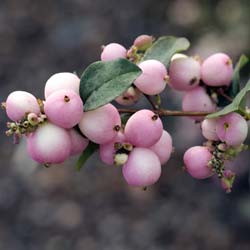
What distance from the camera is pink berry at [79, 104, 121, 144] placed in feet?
3.34

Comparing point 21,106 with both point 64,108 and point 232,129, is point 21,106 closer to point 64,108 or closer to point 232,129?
point 64,108

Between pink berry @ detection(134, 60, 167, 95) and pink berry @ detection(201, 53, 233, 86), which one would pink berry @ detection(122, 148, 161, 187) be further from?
pink berry @ detection(201, 53, 233, 86)

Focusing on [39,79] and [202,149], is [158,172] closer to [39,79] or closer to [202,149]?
[202,149]


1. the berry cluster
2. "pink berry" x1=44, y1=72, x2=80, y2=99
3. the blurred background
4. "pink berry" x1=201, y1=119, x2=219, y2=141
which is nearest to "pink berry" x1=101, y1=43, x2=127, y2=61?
the berry cluster

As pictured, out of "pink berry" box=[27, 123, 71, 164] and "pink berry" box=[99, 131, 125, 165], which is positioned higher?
"pink berry" box=[27, 123, 71, 164]

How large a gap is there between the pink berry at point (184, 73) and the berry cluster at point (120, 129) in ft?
0.26

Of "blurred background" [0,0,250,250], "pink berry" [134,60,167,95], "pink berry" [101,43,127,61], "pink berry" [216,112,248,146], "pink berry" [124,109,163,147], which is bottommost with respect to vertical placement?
"blurred background" [0,0,250,250]

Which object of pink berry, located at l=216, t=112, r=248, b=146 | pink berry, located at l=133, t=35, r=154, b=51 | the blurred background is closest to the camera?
pink berry, located at l=216, t=112, r=248, b=146

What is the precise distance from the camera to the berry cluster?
1.00m

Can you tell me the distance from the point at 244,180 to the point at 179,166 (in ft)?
1.29

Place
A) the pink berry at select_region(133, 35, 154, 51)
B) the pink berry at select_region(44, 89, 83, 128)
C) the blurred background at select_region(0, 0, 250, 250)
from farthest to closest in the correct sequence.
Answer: the blurred background at select_region(0, 0, 250, 250) < the pink berry at select_region(133, 35, 154, 51) < the pink berry at select_region(44, 89, 83, 128)

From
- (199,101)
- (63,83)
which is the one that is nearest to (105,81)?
(63,83)

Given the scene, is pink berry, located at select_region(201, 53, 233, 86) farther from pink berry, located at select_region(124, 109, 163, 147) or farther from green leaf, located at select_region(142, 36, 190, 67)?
pink berry, located at select_region(124, 109, 163, 147)

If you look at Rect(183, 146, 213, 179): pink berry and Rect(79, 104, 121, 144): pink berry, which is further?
Rect(183, 146, 213, 179): pink berry
